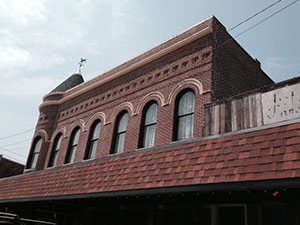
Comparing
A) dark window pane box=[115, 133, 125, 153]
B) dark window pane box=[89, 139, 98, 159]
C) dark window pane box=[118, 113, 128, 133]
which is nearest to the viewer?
dark window pane box=[115, 133, 125, 153]

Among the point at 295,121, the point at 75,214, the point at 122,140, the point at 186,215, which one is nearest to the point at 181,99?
the point at 122,140

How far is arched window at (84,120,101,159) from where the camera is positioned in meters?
13.8

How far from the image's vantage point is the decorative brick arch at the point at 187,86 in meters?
10.3

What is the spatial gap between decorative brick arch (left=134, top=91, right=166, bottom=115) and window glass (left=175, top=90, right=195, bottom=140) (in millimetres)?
700

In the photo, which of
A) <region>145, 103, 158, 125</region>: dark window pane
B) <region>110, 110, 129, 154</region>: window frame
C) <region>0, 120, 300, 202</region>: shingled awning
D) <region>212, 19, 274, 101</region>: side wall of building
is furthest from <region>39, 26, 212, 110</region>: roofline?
<region>0, 120, 300, 202</region>: shingled awning

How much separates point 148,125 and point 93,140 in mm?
3655

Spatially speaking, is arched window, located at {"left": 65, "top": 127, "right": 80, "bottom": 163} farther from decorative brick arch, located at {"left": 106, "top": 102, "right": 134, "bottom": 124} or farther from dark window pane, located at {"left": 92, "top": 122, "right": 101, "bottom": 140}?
decorative brick arch, located at {"left": 106, "top": 102, "right": 134, "bottom": 124}

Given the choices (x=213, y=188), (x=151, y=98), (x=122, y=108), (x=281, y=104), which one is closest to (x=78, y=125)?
(x=122, y=108)

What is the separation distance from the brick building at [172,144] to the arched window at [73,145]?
0.19ft

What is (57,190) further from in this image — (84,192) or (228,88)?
(228,88)

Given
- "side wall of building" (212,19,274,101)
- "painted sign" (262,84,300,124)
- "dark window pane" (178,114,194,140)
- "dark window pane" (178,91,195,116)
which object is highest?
"side wall of building" (212,19,274,101)

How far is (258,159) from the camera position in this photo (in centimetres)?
584

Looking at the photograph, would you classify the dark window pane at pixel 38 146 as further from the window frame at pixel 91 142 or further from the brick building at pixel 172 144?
the window frame at pixel 91 142

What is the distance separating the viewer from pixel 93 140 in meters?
14.1
